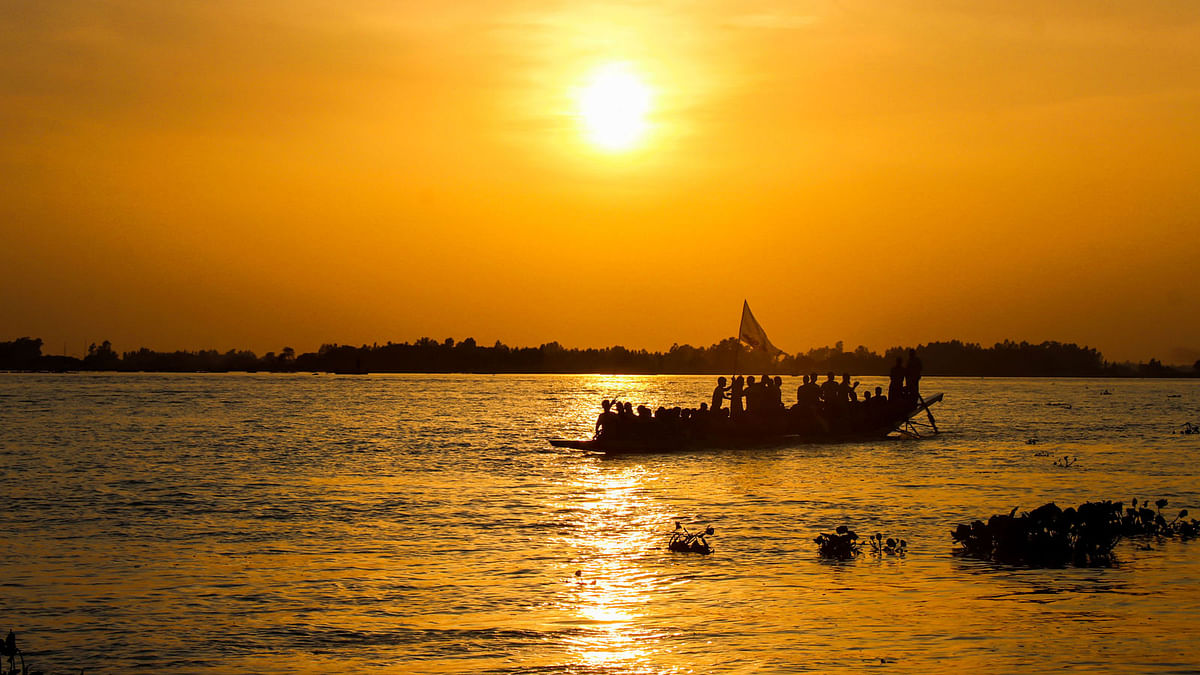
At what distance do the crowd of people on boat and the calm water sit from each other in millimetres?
2042

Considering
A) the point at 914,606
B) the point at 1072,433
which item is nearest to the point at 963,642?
the point at 914,606

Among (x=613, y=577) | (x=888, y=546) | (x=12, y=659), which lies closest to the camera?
(x=12, y=659)

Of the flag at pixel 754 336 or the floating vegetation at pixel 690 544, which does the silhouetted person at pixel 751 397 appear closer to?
the flag at pixel 754 336

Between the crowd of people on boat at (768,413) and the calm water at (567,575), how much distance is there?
2.04 m

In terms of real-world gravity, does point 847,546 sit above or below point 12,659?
above

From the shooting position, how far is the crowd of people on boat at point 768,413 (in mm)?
40531

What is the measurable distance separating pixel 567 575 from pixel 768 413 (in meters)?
26.4

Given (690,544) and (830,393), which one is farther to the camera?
(830,393)

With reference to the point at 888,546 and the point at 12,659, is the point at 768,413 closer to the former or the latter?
the point at 888,546

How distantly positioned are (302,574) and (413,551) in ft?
8.47

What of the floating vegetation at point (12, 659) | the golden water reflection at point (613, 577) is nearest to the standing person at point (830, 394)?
the golden water reflection at point (613, 577)

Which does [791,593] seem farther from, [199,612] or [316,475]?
[316,475]

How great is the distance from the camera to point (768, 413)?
42.6 m

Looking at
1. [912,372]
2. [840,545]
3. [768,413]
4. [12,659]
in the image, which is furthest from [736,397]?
[12,659]
